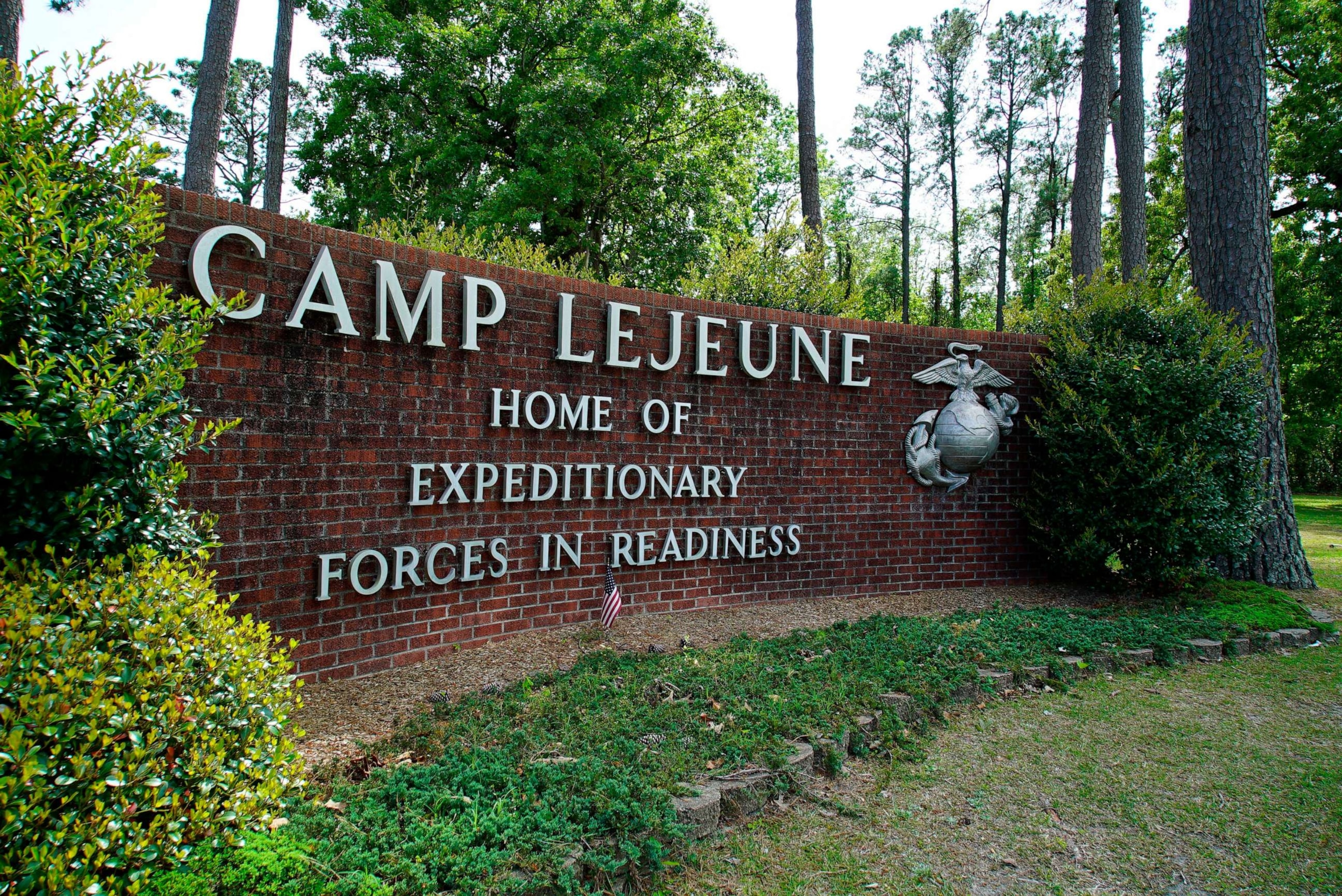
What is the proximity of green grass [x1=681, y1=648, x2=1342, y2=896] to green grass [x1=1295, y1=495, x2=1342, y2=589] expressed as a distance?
5.49 meters

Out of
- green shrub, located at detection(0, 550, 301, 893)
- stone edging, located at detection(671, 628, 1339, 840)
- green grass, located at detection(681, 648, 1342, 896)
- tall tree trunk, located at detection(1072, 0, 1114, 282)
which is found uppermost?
tall tree trunk, located at detection(1072, 0, 1114, 282)

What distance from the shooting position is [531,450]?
5496 mm

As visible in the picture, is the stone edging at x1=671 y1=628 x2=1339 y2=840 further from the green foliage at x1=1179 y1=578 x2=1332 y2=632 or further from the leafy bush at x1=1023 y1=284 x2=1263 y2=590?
the leafy bush at x1=1023 y1=284 x2=1263 y2=590

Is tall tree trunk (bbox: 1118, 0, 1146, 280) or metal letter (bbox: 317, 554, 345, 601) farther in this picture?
tall tree trunk (bbox: 1118, 0, 1146, 280)

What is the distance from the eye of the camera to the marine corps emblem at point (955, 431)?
7.42 metres

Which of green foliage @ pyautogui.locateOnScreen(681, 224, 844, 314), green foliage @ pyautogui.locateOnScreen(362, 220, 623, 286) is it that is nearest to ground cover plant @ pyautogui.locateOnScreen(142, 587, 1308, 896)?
green foliage @ pyautogui.locateOnScreen(362, 220, 623, 286)

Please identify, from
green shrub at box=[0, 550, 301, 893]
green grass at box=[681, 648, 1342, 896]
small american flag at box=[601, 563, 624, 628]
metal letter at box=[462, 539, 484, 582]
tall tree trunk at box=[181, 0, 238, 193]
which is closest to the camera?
green shrub at box=[0, 550, 301, 893]

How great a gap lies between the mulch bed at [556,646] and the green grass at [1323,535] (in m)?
4.09

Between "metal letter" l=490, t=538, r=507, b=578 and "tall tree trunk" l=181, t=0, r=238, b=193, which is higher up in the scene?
"tall tree trunk" l=181, t=0, r=238, b=193

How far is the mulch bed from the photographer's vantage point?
388 centimetres

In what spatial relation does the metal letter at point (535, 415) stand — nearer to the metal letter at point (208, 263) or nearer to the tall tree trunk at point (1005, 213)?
the metal letter at point (208, 263)

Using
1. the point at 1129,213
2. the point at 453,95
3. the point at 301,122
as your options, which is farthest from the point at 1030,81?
the point at 301,122

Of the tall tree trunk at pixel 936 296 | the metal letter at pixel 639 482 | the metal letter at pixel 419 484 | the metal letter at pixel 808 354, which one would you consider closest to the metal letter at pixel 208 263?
the metal letter at pixel 419 484

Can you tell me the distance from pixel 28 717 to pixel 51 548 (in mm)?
754
